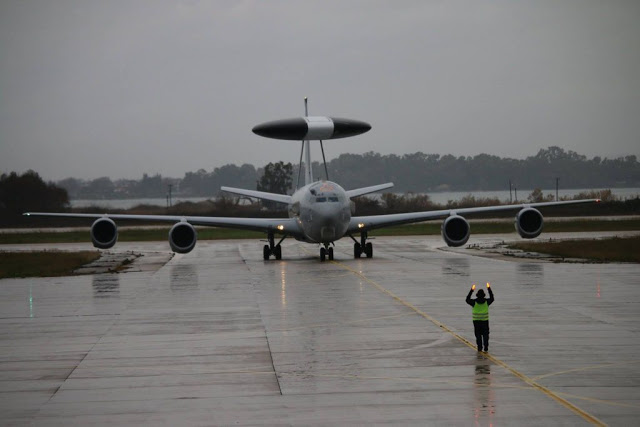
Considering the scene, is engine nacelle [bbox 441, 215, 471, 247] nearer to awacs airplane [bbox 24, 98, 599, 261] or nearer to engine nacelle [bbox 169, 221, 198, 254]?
awacs airplane [bbox 24, 98, 599, 261]

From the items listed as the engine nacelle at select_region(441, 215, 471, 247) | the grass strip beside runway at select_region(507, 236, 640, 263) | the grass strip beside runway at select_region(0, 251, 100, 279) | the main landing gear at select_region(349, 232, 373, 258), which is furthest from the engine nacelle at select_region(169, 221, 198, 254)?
the grass strip beside runway at select_region(507, 236, 640, 263)

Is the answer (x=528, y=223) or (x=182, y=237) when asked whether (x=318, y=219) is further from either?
(x=528, y=223)

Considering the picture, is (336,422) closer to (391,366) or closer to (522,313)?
(391,366)

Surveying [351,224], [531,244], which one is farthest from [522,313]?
[531,244]

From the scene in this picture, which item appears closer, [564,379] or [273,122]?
[564,379]

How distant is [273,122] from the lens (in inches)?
1419

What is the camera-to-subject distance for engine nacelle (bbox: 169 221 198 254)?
3656cm

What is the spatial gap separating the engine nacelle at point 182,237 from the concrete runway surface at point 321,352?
8577 millimetres

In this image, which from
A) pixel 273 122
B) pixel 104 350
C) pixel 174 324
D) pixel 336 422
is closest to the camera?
pixel 336 422

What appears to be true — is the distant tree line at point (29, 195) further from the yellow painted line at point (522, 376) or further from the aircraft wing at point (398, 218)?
the yellow painted line at point (522, 376)

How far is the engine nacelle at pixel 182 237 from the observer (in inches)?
1439

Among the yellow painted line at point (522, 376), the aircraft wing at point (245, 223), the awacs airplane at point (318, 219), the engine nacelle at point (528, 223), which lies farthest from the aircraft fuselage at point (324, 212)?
the yellow painted line at point (522, 376)

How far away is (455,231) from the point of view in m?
37.6

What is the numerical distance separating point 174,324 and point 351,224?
19818mm
